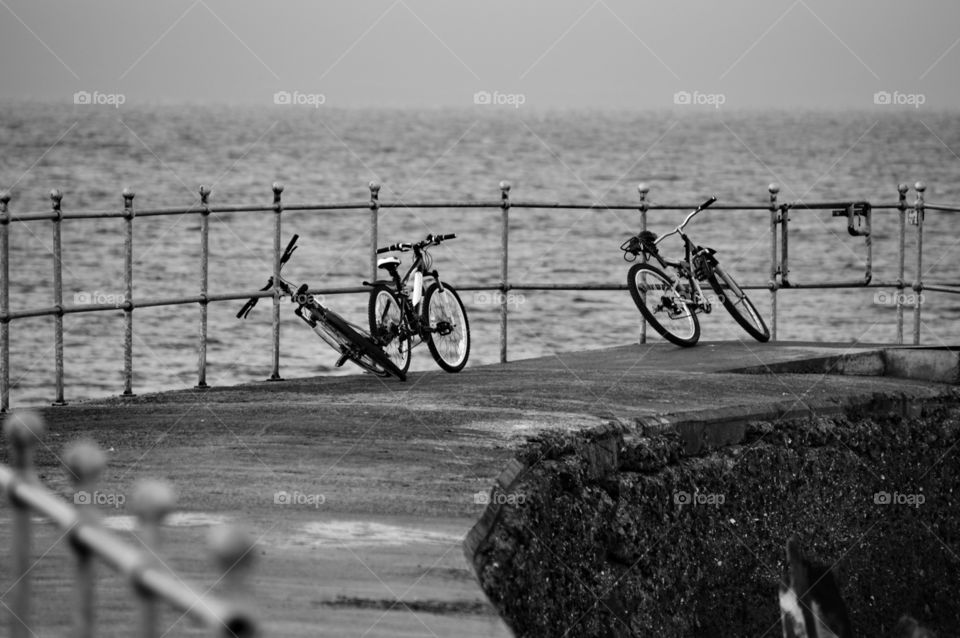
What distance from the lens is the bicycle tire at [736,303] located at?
13117 mm

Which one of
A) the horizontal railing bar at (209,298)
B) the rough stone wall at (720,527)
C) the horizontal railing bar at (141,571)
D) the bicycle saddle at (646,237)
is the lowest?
the rough stone wall at (720,527)

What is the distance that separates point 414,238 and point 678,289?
118 feet

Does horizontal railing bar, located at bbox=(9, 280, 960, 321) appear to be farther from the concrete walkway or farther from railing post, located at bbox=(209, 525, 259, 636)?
railing post, located at bbox=(209, 525, 259, 636)

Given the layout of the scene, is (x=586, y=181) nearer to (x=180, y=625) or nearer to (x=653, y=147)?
(x=653, y=147)

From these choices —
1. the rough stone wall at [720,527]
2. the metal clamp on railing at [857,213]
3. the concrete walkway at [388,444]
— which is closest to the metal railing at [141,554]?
the concrete walkway at [388,444]

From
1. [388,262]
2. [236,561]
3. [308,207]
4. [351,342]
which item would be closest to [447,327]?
[388,262]

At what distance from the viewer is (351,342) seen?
10.9 meters

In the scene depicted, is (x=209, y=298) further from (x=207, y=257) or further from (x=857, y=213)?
(x=857, y=213)

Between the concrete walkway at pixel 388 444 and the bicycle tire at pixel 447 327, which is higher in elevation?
the bicycle tire at pixel 447 327

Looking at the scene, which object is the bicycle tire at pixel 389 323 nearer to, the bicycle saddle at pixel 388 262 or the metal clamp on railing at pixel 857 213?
Answer: the bicycle saddle at pixel 388 262

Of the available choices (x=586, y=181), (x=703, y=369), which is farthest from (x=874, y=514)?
(x=586, y=181)

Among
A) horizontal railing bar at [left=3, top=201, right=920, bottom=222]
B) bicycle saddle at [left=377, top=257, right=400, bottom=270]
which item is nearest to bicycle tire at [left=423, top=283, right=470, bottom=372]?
bicycle saddle at [left=377, top=257, right=400, bottom=270]

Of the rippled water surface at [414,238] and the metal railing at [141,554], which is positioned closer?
the metal railing at [141,554]

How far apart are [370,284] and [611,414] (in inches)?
99.5
